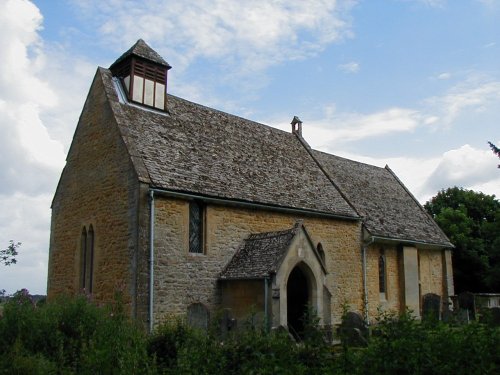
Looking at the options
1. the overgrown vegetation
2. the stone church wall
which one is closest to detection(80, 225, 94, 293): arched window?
the stone church wall

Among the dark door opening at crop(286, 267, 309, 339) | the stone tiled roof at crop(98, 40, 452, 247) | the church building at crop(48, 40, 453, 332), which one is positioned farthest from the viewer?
the dark door opening at crop(286, 267, 309, 339)

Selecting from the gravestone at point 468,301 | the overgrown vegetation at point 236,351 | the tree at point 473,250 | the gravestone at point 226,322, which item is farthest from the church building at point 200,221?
the tree at point 473,250

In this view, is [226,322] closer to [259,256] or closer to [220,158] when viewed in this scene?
[259,256]

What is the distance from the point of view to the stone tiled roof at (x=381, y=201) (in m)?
29.5

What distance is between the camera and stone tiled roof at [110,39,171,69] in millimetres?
23303

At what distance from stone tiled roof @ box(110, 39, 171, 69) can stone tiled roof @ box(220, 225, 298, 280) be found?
9383mm

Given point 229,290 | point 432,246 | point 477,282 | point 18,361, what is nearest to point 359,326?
point 229,290

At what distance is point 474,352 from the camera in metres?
9.63

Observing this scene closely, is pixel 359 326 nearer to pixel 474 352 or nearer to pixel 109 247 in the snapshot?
pixel 474 352

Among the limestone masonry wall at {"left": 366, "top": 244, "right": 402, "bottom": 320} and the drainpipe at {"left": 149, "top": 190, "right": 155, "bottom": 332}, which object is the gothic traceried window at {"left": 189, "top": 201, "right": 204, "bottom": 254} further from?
the limestone masonry wall at {"left": 366, "top": 244, "right": 402, "bottom": 320}

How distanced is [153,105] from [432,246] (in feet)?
64.5

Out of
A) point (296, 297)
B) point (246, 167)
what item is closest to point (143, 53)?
point (246, 167)

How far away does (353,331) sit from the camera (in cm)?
1490

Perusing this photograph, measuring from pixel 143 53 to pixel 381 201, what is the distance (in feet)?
57.2
